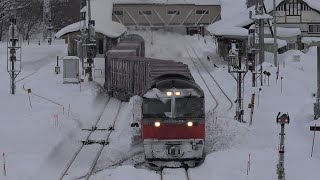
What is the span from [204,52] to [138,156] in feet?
156

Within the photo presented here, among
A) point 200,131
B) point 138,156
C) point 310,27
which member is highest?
point 310,27

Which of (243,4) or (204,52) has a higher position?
(243,4)

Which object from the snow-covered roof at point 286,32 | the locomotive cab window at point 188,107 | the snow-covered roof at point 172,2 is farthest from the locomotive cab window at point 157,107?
the snow-covered roof at point 172,2

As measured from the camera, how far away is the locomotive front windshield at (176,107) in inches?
675

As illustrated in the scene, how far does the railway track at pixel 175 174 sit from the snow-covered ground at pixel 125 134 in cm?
21

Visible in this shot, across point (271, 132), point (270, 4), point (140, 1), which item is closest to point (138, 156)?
point (271, 132)

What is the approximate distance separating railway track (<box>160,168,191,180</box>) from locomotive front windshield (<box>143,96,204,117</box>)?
1.70m

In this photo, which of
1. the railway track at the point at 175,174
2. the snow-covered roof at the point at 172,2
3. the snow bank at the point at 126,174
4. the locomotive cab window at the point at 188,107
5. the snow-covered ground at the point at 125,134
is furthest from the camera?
the snow-covered roof at the point at 172,2

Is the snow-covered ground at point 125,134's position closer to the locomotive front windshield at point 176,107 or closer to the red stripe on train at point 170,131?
the red stripe on train at point 170,131

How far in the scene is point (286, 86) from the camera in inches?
1366

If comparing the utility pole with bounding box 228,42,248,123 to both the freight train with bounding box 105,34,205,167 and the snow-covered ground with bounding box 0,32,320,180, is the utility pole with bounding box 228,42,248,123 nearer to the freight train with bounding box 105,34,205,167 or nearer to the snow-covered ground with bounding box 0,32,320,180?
the snow-covered ground with bounding box 0,32,320,180

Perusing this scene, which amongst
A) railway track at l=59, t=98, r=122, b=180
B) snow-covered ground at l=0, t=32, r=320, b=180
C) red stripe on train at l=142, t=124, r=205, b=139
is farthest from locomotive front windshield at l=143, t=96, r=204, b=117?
railway track at l=59, t=98, r=122, b=180

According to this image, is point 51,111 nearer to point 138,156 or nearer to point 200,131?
point 138,156

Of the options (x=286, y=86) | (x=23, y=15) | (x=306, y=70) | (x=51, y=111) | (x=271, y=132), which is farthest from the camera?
(x=23, y=15)
